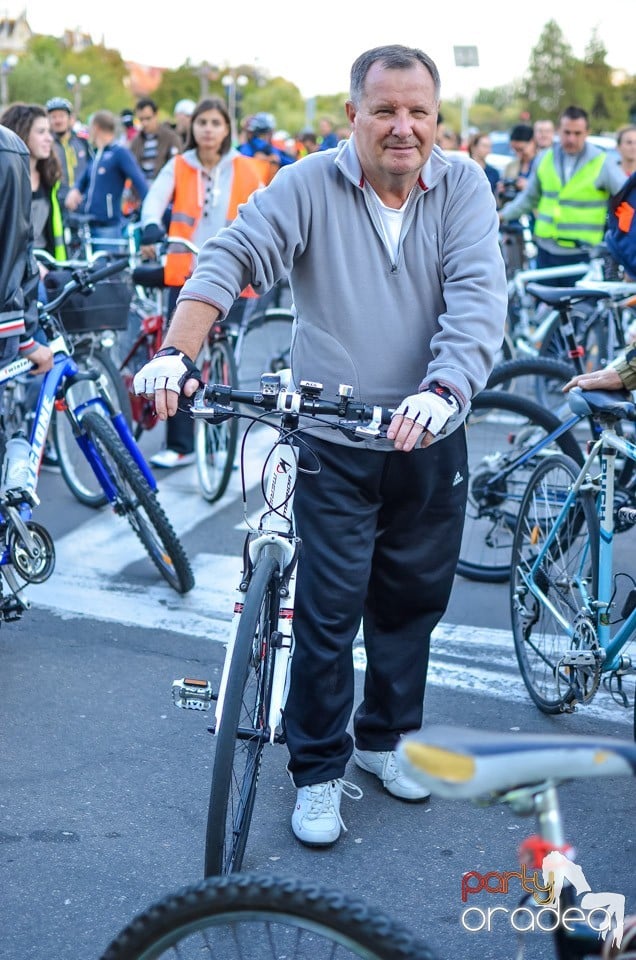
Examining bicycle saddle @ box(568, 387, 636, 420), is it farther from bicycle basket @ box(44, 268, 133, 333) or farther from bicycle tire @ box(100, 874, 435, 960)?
bicycle basket @ box(44, 268, 133, 333)

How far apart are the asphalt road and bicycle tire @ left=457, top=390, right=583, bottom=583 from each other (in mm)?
209

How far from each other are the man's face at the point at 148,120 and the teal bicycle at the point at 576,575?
9920mm

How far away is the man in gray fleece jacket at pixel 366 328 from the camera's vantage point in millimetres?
3113

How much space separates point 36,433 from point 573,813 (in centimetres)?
259

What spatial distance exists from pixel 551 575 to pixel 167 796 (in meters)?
1.44

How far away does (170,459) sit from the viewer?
292 inches

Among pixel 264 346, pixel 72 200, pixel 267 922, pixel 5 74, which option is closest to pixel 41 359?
pixel 264 346

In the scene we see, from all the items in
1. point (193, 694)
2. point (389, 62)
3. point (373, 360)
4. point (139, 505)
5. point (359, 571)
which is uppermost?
point (389, 62)

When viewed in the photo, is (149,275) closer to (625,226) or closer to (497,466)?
(497,466)

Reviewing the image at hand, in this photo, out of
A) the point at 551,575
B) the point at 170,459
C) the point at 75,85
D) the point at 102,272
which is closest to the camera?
the point at 551,575

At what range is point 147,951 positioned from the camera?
71.0 inches

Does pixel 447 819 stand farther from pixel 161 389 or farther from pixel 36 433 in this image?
pixel 36 433

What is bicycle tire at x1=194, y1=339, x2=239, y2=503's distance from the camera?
6.64m

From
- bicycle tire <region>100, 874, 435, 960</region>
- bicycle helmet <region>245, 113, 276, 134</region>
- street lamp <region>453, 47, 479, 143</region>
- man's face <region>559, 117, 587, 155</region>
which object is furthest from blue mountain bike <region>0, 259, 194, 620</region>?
street lamp <region>453, 47, 479, 143</region>
